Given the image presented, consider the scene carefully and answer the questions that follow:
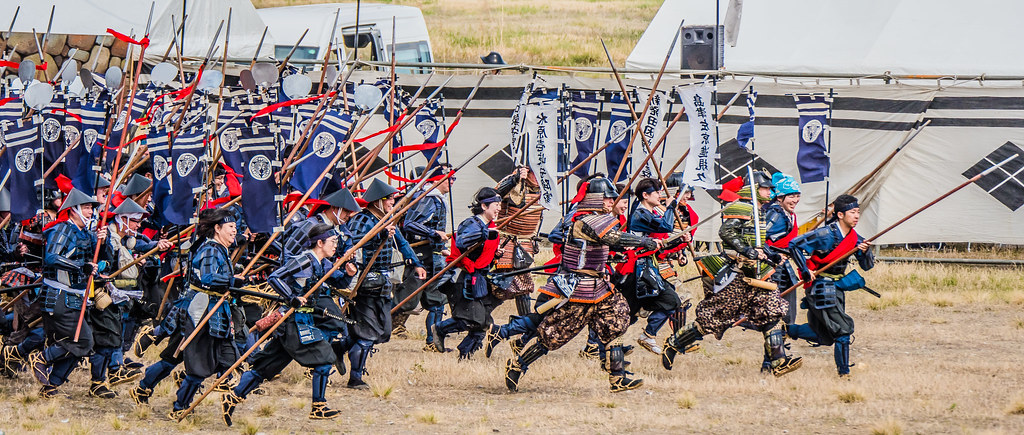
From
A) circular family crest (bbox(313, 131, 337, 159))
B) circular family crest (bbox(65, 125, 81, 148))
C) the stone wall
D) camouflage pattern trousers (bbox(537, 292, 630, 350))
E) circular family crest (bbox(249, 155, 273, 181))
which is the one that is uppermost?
the stone wall

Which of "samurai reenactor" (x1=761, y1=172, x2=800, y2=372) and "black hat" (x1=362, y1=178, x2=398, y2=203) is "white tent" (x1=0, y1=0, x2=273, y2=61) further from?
"samurai reenactor" (x1=761, y1=172, x2=800, y2=372)

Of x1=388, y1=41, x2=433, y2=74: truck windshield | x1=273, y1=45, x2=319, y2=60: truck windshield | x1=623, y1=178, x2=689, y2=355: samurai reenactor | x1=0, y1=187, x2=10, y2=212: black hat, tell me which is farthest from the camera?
x1=388, y1=41, x2=433, y2=74: truck windshield

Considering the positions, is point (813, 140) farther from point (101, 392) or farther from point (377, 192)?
point (101, 392)

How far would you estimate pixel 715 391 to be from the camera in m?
9.66

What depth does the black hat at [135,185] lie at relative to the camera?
10000mm

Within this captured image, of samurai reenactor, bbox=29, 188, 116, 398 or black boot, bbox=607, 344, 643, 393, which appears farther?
black boot, bbox=607, 344, 643, 393

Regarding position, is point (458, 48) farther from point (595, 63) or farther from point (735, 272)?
point (735, 272)

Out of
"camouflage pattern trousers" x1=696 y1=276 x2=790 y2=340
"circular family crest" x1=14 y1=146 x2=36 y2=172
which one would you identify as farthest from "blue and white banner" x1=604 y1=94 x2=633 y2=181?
"circular family crest" x1=14 y1=146 x2=36 y2=172

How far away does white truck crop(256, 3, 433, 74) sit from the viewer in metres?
18.1

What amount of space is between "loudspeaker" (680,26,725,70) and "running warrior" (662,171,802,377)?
12.8ft

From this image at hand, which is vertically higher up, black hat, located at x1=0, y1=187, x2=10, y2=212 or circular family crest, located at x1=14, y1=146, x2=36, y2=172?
circular family crest, located at x1=14, y1=146, x2=36, y2=172

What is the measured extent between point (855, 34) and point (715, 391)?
321 inches

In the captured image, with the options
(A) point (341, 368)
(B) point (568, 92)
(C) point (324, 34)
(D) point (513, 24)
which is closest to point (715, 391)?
(A) point (341, 368)

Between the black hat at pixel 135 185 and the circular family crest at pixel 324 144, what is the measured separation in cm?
156
